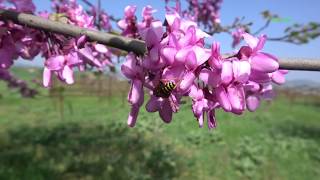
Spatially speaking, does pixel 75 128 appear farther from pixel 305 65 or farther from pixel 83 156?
pixel 305 65

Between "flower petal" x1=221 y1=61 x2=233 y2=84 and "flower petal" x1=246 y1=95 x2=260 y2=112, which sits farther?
"flower petal" x1=246 y1=95 x2=260 y2=112

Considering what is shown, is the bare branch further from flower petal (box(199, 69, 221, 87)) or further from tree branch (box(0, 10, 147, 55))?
tree branch (box(0, 10, 147, 55))

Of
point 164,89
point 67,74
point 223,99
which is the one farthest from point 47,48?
point 223,99

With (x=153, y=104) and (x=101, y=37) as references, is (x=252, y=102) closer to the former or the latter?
(x=153, y=104)

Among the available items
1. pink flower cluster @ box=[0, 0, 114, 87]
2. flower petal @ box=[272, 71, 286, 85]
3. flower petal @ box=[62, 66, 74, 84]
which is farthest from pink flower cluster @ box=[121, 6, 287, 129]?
flower petal @ box=[62, 66, 74, 84]

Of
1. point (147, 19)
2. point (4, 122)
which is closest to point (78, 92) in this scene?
point (4, 122)

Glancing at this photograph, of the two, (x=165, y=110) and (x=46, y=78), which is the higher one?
(x=46, y=78)
